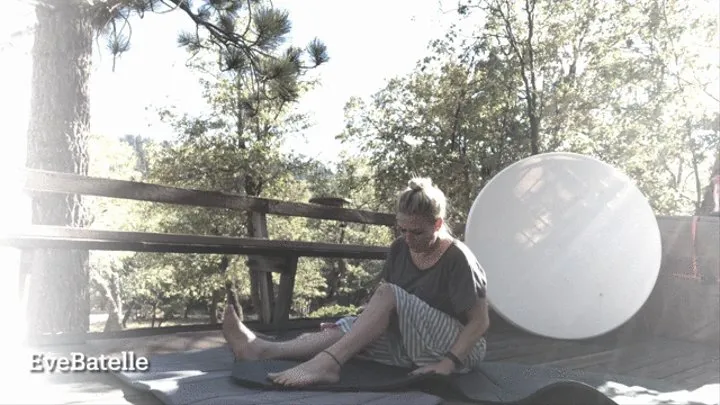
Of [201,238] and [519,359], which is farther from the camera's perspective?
[519,359]

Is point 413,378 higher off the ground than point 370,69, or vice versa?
point 370,69

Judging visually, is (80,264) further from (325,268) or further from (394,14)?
(325,268)

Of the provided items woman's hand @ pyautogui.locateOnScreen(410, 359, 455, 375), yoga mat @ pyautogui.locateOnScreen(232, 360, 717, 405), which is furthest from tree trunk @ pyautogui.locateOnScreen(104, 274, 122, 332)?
woman's hand @ pyautogui.locateOnScreen(410, 359, 455, 375)

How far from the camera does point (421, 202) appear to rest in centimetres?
203

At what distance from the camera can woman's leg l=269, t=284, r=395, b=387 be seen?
193 centimetres

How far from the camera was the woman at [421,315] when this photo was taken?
1991 millimetres

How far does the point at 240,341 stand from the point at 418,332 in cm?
70

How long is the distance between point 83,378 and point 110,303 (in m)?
19.7

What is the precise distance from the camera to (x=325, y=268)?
22703 millimetres

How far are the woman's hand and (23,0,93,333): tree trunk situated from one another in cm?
435

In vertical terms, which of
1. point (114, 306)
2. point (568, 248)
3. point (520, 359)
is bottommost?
point (114, 306)

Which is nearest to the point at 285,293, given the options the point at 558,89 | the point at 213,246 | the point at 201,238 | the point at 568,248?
the point at 213,246

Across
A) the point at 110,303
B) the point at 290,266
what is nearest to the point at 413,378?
the point at 290,266

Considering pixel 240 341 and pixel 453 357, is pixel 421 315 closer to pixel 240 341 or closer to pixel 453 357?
pixel 453 357
